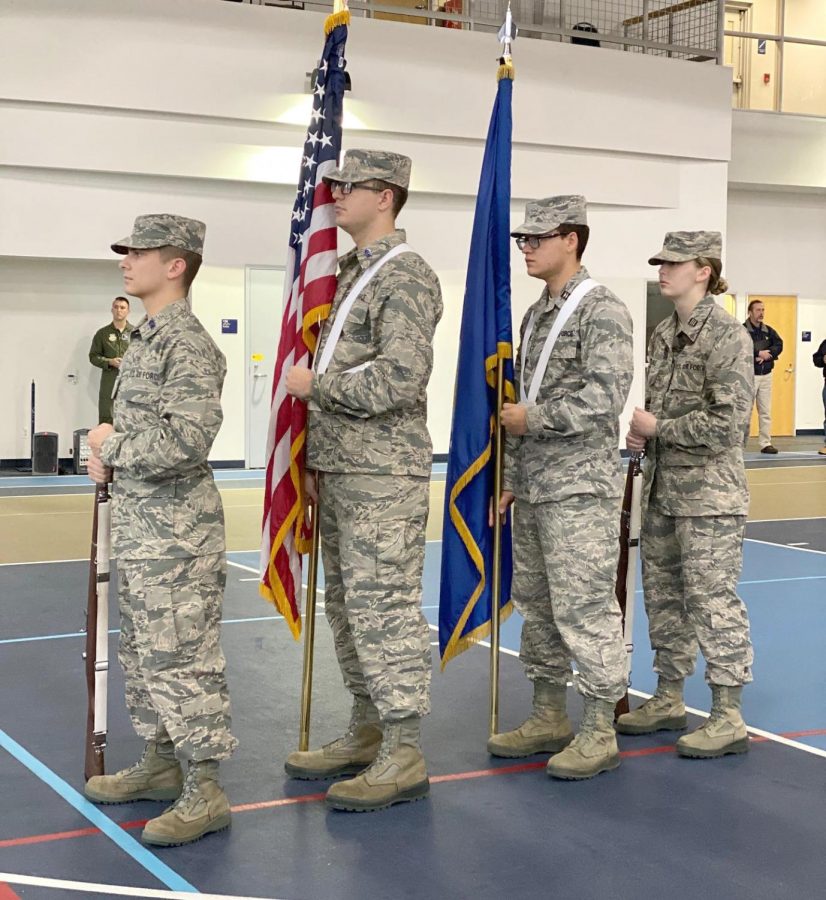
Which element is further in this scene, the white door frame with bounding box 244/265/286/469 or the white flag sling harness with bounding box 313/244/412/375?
the white door frame with bounding box 244/265/286/469

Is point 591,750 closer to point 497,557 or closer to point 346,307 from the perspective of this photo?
point 497,557

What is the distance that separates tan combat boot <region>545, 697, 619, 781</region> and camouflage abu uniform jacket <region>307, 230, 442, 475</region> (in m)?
1.10

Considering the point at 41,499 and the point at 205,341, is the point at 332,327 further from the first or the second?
the point at 41,499

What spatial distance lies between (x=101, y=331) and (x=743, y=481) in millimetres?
10801

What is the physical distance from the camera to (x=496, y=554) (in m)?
4.89

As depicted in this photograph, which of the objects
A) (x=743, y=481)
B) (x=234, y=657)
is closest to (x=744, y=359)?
(x=743, y=481)

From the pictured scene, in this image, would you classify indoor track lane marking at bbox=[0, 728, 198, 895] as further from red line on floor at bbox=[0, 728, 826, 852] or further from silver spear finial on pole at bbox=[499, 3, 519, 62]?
silver spear finial on pole at bbox=[499, 3, 519, 62]

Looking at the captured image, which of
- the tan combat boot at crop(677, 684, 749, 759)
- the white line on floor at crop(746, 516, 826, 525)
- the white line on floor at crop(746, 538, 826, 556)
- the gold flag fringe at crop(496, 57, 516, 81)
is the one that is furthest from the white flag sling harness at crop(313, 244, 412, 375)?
the white line on floor at crop(746, 516, 826, 525)

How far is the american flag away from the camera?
4.48 m

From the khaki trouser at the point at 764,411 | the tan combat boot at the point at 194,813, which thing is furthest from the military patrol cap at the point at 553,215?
the khaki trouser at the point at 764,411

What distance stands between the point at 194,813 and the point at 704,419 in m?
2.35

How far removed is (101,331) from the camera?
14609 millimetres

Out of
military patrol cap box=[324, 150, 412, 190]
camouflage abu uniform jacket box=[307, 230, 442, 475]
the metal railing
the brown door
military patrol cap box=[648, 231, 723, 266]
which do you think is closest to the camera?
camouflage abu uniform jacket box=[307, 230, 442, 475]

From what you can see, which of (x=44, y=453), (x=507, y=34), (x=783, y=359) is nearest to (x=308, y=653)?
(x=507, y=34)
